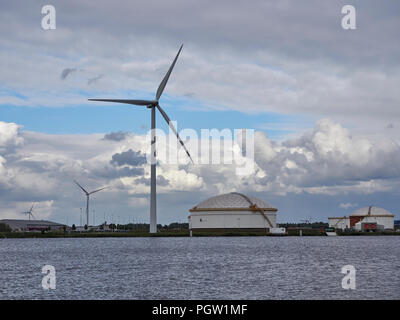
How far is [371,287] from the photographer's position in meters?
60.2

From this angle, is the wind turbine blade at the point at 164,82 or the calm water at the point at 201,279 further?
the wind turbine blade at the point at 164,82

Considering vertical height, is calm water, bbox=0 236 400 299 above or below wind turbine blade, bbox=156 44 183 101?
below

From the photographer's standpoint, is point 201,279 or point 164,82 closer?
point 201,279

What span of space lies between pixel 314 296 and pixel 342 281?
36.0 ft

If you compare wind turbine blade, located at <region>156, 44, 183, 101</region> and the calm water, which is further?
wind turbine blade, located at <region>156, 44, 183, 101</region>

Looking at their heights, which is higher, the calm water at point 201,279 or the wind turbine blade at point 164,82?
the wind turbine blade at point 164,82

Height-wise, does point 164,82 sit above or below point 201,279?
above
